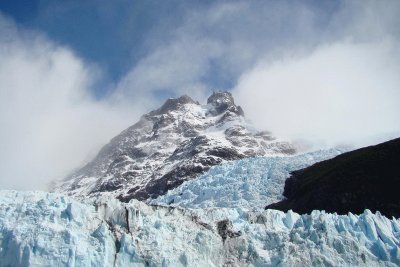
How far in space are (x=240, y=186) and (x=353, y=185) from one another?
16286 mm

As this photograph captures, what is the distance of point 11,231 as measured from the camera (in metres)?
31.8

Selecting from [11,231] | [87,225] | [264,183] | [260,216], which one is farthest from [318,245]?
[264,183]

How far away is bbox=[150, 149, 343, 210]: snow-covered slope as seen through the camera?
2904 inches

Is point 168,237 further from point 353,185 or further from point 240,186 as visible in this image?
point 240,186

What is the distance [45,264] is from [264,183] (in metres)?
51.9

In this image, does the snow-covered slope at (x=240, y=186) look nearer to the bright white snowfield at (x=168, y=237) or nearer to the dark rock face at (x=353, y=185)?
the dark rock face at (x=353, y=185)

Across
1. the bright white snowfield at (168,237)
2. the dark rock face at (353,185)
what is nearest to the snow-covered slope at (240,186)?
the dark rock face at (353,185)

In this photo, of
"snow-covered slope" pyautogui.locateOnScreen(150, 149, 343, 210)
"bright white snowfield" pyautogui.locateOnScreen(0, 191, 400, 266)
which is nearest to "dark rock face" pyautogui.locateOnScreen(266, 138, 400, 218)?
"snow-covered slope" pyautogui.locateOnScreen(150, 149, 343, 210)

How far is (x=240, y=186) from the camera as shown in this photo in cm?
7606

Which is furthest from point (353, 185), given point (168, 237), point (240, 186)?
point (168, 237)

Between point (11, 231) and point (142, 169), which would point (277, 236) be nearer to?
point (11, 231)

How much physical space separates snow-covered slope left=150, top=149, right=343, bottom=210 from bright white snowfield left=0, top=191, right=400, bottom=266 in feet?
110

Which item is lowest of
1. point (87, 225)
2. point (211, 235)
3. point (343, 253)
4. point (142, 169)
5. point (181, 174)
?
point (343, 253)

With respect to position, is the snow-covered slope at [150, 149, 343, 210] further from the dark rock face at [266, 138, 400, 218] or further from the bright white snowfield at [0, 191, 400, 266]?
the bright white snowfield at [0, 191, 400, 266]
